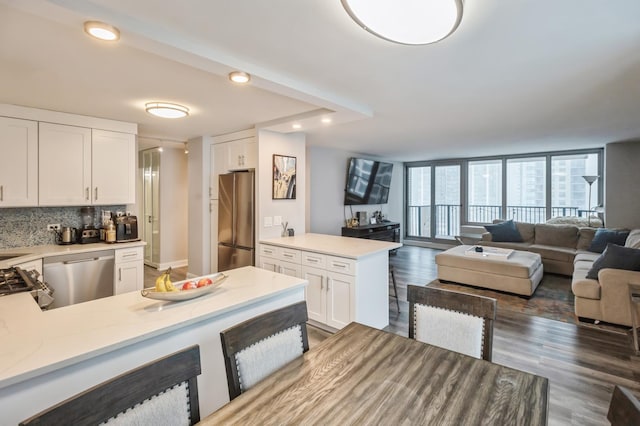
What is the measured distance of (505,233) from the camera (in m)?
6.27

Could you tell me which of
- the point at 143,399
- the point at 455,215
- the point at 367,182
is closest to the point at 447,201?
the point at 455,215

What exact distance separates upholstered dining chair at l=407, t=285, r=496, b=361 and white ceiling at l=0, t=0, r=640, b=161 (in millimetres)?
1448

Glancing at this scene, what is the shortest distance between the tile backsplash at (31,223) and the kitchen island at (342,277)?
2.54m

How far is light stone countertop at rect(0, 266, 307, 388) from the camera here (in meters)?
1.16

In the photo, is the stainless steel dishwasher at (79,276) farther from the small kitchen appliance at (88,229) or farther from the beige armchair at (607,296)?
the beige armchair at (607,296)

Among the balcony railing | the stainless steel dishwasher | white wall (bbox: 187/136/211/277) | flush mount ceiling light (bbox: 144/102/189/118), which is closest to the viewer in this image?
flush mount ceiling light (bbox: 144/102/189/118)

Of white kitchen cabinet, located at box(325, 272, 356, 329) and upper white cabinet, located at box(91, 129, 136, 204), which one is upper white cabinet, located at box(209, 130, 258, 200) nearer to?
upper white cabinet, located at box(91, 129, 136, 204)

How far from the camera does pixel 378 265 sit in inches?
129

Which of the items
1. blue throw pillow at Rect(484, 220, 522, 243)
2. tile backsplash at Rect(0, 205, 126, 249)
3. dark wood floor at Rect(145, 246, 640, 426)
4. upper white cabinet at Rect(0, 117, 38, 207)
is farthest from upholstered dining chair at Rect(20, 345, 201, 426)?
blue throw pillow at Rect(484, 220, 522, 243)

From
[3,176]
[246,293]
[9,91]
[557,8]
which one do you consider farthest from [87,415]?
[3,176]

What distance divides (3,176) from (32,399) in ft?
9.76

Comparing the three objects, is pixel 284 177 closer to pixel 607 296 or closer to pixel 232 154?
pixel 232 154

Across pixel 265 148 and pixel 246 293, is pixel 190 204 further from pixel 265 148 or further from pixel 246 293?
pixel 246 293

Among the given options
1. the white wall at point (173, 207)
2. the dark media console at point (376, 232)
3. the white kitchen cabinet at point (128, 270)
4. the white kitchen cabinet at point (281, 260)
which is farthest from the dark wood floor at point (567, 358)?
the white wall at point (173, 207)
